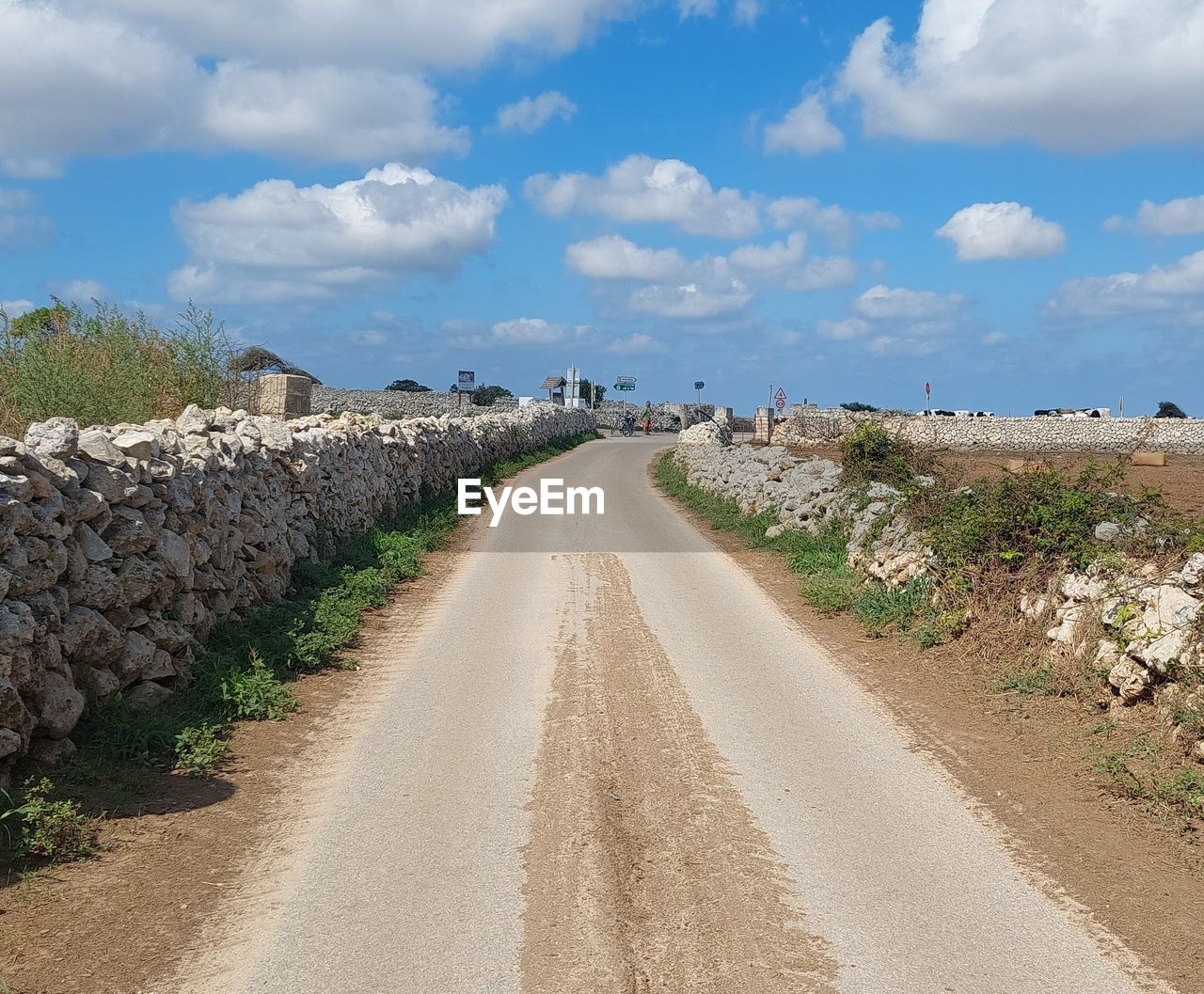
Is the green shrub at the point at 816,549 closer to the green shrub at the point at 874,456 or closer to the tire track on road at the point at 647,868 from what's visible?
the green shrub at the point at 874,456

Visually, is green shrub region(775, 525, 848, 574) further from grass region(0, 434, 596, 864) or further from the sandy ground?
grass region(0, 434, 596, 864)

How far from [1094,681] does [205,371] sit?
12.6m

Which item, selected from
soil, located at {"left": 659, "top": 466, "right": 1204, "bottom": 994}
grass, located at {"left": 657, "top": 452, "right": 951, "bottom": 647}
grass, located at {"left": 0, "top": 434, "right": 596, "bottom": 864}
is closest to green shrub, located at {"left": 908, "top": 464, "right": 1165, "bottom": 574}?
grass, located at {"left": 657, "top": 452, "right": 951, "bottom": 647}

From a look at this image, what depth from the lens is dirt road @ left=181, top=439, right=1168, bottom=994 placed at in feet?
15.0

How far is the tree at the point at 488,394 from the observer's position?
75.1m

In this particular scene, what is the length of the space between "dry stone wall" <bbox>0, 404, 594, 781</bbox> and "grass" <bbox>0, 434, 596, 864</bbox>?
0.59 ft

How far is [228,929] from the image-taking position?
4.88 metres

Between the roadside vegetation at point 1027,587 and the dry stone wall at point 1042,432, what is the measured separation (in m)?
33.6

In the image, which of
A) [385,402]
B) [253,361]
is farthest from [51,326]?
[385,402]

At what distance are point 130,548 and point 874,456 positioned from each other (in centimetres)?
1321

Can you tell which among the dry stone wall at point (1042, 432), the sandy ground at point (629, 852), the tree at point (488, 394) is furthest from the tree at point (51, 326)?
the tree at point (488, 394)

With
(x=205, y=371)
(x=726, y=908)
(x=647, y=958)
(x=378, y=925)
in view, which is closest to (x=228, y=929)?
(x=378, y=925)

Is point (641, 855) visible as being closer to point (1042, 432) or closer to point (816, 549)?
point (816, 549)

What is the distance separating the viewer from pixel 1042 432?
171 ft
